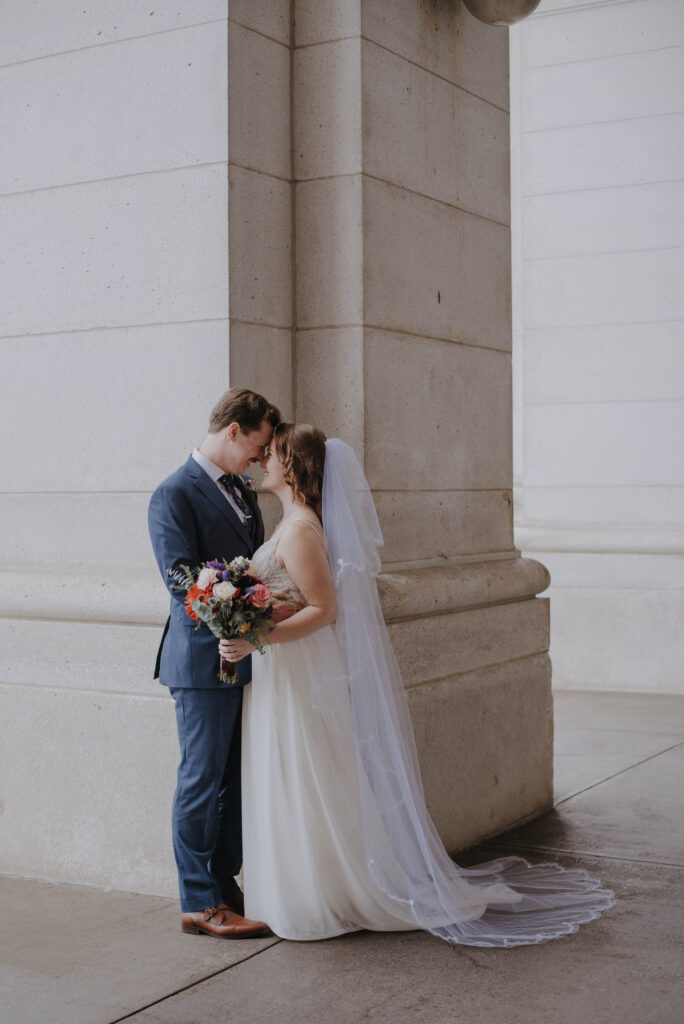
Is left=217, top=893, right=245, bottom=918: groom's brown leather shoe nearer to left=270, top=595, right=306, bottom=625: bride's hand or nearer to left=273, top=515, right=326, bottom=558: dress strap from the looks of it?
left=270, top=595, right=306, bottom=625: bride's hand

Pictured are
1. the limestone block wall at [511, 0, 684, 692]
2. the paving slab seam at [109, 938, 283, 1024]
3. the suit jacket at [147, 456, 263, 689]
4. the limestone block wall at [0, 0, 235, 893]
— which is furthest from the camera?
the limestone block wall at [511, 0, 684, 692]

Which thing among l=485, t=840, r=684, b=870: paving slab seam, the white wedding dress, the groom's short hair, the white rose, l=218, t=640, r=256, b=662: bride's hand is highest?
the groom's short hair

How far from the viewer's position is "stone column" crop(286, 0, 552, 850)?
19.2 ft

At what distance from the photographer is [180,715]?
5.00m

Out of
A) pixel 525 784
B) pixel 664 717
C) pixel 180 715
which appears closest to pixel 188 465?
pixel 180 715

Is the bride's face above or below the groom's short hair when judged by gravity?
below

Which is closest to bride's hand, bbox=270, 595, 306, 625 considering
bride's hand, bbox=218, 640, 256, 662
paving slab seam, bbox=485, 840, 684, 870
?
bride's hand, bbox=218, 640, 256, 662

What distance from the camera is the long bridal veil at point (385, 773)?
16.3 ft

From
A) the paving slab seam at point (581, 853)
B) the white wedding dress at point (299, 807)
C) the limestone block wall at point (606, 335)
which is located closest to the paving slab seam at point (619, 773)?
the paving slab seam at point (581, 853)

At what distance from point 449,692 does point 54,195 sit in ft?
9.10

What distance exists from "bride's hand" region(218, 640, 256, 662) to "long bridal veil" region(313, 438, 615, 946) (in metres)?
0.37

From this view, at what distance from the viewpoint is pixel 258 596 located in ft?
15.1

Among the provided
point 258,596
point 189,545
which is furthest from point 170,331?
point 258,596

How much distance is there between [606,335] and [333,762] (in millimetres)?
6884
